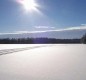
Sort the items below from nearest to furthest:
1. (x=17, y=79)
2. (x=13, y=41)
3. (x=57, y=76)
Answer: (x=17, y=79) → (x=57, y=76) → (x=13, y=41)

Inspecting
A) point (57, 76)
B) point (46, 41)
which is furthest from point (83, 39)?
point (57, 76)

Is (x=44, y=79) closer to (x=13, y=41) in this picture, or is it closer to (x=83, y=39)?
(x=13, y=41)

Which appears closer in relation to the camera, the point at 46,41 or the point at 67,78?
the point at 67,78

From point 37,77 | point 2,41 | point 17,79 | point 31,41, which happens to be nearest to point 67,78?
point 37,77

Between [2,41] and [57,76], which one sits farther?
[2,41]

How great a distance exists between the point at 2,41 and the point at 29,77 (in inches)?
2327

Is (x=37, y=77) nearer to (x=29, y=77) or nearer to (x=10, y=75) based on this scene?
(x=29, y=77)

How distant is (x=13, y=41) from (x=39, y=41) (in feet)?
34.8

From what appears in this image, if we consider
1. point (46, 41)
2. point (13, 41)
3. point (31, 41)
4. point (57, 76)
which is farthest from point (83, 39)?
point (57, 76)

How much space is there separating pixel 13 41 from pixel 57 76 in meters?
64.4

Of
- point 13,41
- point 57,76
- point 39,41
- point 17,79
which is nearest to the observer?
point 17,79

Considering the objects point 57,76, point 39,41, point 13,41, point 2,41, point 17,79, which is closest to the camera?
point 17,79

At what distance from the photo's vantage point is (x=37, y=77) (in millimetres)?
5059

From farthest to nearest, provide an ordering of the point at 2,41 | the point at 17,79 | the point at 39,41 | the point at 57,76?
the point at 39,41 → the point at 2,41 → the point at 57,76 → the point at 17,79
